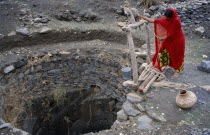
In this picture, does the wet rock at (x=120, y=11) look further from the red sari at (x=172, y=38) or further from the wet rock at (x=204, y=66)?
the wet rock at (x=204, y=66)

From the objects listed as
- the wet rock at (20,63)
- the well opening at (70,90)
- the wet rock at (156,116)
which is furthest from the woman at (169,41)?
the wet rock at (20,63)

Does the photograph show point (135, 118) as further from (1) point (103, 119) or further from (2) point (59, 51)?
(2) point (59, 51)

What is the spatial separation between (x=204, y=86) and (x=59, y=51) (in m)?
4.15

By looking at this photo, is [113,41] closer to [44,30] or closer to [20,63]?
[44,30]

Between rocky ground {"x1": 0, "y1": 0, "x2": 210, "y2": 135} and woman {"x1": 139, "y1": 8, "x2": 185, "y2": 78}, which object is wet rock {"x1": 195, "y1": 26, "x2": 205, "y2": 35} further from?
woman {"x1": 139, "y1": 8, "x2": 185, "y2": 78}

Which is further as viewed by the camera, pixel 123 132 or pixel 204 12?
pixel 204 12

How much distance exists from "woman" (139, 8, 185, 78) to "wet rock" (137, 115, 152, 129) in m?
1.30

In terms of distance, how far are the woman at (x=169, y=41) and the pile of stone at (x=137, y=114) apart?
0.98m

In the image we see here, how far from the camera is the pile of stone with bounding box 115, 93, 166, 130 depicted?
4.21 meters

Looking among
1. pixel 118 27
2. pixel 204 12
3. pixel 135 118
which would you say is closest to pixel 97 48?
pixel 118 27

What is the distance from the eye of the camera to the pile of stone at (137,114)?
4211mm

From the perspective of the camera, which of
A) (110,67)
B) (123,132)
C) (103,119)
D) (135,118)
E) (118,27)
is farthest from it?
(118,27)

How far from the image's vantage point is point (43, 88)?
6934 millimetres

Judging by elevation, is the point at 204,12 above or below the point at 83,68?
above
